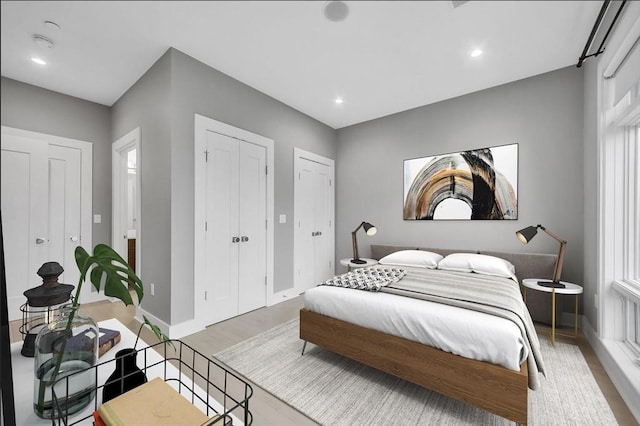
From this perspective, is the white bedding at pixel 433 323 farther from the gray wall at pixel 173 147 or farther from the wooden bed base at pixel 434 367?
the gray wall at pixel 173 147

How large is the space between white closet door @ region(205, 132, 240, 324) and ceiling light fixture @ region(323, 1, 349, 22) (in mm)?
1491

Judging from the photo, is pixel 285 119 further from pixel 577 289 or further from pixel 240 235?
pixel 577 289

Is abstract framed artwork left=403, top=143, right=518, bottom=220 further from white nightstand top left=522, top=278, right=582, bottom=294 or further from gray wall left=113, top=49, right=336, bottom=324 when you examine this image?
gray wall left=113, top=49, right=336, bottom=324

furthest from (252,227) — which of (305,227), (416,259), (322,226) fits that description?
(416,259)

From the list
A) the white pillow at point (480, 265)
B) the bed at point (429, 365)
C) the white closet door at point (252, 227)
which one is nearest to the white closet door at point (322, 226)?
the white closet door at point (252, 227)

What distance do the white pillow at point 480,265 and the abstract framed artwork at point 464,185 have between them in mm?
578

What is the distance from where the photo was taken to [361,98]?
3.35 m

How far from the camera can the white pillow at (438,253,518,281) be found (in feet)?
8.36

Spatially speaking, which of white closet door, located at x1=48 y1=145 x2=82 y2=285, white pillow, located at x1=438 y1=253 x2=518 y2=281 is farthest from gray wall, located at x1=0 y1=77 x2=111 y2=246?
white pillow, located at x1=438 y1=253 x2=518 y2=281

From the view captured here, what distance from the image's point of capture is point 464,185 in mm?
3250

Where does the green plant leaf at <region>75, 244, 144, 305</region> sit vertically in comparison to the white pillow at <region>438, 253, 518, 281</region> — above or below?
Answer: above

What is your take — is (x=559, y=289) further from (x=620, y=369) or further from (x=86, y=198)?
(x=86, y=198)

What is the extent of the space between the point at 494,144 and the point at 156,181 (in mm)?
3580

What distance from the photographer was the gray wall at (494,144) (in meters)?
2.69
